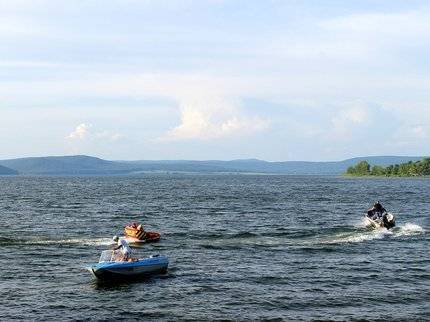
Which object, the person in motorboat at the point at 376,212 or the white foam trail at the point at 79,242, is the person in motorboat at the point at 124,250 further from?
Answer: the person in motorboat at the point at 376,212

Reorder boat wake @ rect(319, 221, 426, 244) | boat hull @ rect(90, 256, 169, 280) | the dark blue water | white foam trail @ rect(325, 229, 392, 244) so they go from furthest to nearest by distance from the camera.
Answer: boat wake @ rect(319, 221, 426, 244) → white foam trail @ rect(325, 229, 392, 244) → boat hull @ rect(90, 256, 169, 280) → the dark blue water

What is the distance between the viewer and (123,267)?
41.8 metres

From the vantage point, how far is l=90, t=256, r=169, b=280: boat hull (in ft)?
134

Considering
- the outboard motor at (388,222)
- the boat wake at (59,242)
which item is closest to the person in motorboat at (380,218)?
the outboard motor at (388,222)

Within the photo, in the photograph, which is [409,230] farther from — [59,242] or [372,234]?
[59,242]

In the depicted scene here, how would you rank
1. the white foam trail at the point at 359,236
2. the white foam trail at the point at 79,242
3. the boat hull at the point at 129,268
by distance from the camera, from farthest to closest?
1. the white foam trail at the point at 359,236
2. the white foam trail at the point at 79,242
3. the boat hull at the point at 129,268

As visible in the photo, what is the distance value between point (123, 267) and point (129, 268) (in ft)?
1.68

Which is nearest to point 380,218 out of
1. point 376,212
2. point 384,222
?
point 384,222

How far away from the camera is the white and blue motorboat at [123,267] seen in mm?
40875

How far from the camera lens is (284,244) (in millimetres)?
58344

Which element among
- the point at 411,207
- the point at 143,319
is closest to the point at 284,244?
the point at 143,319

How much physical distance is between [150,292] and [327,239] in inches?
1097

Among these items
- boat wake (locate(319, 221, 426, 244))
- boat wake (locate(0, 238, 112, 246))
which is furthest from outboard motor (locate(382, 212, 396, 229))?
boat wake (locate(0, 238, 112, 246))

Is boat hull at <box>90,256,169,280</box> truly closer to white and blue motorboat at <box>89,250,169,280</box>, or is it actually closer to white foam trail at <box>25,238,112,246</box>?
white and blue motorboat at <box>89,250,169,280</box>
